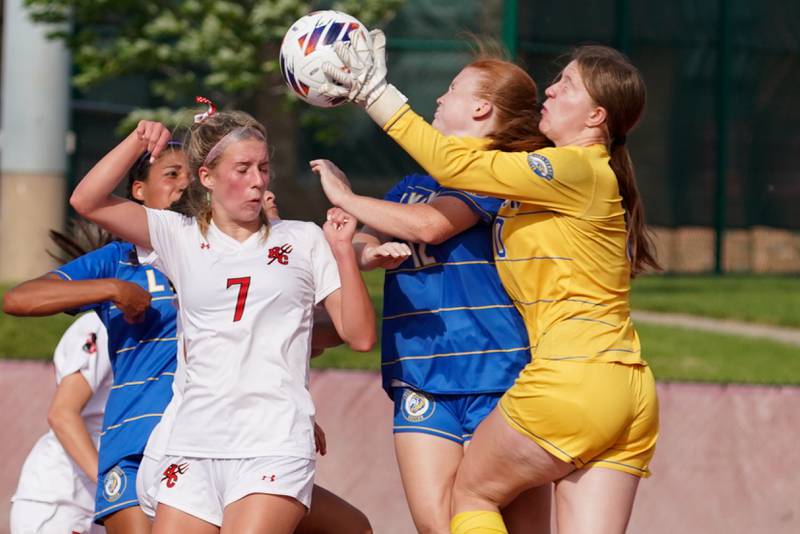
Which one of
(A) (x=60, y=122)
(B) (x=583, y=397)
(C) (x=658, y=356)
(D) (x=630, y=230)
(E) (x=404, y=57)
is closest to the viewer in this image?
(B) (x=583, y=397)

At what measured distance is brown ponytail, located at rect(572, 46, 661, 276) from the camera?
13.0 feet

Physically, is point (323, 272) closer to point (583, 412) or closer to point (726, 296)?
point (583, 412)

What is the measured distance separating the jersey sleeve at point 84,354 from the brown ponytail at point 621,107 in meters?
1.99

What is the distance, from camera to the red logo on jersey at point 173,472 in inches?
148

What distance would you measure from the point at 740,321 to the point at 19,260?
7.43 metres

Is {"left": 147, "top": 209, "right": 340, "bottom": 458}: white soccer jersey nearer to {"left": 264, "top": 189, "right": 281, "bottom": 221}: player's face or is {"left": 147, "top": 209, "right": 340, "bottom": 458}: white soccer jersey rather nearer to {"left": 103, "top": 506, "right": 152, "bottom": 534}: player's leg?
{"left": 264, "top": 189, "right": 281, "bottom": 221}: player's face

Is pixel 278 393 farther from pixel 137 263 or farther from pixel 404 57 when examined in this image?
pixel 404 57

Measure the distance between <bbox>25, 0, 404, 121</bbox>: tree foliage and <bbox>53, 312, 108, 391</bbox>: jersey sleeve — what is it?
6885 millimetres

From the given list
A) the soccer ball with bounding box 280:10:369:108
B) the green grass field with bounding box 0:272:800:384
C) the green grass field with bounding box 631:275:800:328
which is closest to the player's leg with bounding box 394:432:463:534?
the soccer ball with bounding box 280:10:369:108

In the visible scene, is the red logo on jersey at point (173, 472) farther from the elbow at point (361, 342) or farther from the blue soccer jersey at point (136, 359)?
the elbow at point (361, 342)

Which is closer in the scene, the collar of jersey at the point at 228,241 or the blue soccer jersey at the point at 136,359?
the collar of jersey at the point at 228,241

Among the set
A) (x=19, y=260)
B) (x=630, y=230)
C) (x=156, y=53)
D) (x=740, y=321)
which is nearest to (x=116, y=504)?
(x=630, y=230)

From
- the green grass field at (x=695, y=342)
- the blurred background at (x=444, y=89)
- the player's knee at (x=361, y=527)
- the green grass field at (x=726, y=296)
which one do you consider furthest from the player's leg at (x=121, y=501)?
the green grass field at (x=726, y=296)

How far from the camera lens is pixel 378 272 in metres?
14.6
